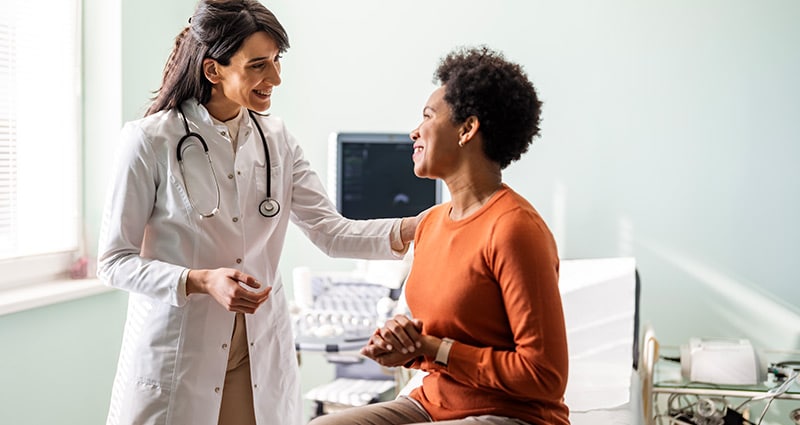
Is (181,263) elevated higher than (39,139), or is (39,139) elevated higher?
(39,139)

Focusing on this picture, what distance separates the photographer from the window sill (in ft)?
8.16

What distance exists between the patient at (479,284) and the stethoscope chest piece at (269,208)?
340 millimetres

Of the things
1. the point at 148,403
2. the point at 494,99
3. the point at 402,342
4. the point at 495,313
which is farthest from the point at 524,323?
the point at 148,403

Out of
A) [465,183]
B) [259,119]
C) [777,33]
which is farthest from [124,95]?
[777,33]

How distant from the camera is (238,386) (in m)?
1.76

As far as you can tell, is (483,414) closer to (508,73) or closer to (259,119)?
(508,73)

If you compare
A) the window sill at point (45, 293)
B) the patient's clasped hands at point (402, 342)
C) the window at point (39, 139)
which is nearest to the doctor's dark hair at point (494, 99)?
the patient's clasped hands at point (402, 342)

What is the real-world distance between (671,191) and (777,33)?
0.62 metres

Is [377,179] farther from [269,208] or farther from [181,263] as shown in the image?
[181,263]

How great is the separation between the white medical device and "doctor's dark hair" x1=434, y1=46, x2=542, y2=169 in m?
1.29

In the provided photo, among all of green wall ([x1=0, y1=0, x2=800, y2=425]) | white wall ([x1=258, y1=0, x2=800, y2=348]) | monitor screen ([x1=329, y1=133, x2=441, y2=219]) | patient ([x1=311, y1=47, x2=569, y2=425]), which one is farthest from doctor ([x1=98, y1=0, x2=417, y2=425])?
white wall ([x1=258, y1=0, x2=800, y2=348])

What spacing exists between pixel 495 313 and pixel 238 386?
620 millimetres

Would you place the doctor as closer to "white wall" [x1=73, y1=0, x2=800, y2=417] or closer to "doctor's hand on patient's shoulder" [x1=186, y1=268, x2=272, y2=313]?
"doctor's hand on patient's shoulder" [x1=186, y1=268, x2=272, y2=313]

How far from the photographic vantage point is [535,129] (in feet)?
5.08
